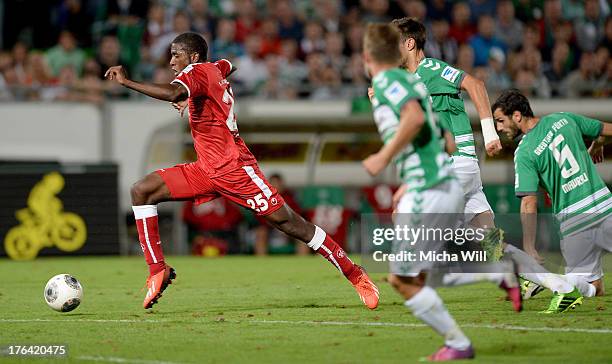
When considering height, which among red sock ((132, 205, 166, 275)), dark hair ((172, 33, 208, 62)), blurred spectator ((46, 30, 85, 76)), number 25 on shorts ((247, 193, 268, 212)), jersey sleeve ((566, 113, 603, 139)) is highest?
blurred spectator ((46, 30, 85, 76))

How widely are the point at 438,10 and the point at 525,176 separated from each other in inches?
486

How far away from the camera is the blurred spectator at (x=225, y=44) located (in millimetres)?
20203

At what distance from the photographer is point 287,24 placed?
69.7ft

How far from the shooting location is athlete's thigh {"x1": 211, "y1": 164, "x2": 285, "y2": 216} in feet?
33.3

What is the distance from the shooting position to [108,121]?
19344 mm

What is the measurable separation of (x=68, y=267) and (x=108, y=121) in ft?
12.9

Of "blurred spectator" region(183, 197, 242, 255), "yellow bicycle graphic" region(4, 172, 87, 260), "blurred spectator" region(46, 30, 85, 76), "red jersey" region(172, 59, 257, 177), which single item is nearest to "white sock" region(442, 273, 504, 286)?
"red jersey" region(172, 59, 257, 177)

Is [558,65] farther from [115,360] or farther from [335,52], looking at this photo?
[115,360]

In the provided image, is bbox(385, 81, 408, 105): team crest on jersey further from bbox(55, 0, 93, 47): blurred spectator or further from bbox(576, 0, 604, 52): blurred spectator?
bbox(576, 0, 604, 52): blurred spectator

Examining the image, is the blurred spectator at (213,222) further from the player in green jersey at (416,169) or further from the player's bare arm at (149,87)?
the player in green jersey at (416,169)

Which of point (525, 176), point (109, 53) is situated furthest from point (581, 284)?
point (109, 53)

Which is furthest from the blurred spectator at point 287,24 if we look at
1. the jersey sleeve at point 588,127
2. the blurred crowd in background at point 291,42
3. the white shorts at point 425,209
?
the white shorts at point 425,209

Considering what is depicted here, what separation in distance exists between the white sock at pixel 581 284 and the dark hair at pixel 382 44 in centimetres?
339

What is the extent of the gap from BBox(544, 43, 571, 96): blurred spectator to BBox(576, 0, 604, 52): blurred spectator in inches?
17.9
